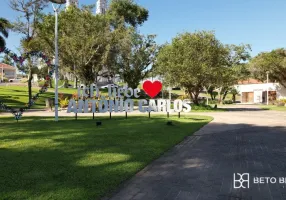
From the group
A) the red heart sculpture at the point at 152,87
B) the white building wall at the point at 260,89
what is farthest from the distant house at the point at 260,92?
the red heart sculpture at the point at 152,87

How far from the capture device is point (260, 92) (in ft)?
162

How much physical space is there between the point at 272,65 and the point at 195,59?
17829mm

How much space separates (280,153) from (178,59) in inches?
768

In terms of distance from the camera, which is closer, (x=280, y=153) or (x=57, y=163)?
(x=57, y=163)

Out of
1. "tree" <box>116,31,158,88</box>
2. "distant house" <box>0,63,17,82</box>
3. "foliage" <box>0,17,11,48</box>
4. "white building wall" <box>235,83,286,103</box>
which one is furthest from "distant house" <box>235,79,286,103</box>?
"distant house" <box>0,63,17,82</box>

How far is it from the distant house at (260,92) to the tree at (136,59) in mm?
18990

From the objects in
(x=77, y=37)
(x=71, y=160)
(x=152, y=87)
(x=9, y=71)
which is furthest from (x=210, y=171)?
(x=9, y=71)

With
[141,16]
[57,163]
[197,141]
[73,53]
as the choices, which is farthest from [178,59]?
[141,16]

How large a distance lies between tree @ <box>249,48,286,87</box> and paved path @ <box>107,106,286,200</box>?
3159 cm

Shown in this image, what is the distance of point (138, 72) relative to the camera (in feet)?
143

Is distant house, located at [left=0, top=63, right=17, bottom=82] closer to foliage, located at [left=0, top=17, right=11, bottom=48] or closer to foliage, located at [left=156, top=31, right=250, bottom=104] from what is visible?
foliage, located at [left=0, top=17, right=11, bottom=48]

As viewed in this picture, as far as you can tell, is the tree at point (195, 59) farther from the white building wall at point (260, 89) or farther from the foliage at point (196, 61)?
the white building wall at point (260, 89)

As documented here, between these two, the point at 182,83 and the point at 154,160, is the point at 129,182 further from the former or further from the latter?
the point at 182,83

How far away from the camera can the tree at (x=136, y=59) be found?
41656mm
